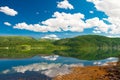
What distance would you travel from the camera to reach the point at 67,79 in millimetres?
47688

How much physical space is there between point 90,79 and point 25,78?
14.6 meters

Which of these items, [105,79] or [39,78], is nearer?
[105,79]

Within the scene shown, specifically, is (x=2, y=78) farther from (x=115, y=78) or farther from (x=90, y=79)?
(x=115, y=78)

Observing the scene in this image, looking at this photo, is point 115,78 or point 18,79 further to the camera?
point 18,79

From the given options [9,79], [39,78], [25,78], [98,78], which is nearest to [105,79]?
[98,78]

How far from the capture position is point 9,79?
1924 inches

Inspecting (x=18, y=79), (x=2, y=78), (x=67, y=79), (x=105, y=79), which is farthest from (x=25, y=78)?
(x=105, y=79)

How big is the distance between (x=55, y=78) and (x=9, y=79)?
1021 centimetres

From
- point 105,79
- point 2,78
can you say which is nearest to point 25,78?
point 2,78

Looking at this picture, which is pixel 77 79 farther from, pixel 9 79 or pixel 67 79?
pixel 9 79

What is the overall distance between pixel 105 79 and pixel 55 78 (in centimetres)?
1102

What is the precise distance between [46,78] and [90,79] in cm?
982

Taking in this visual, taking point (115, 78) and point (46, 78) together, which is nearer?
point (115, 78)

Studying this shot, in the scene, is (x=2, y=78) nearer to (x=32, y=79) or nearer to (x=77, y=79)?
(x=32, y=79)
